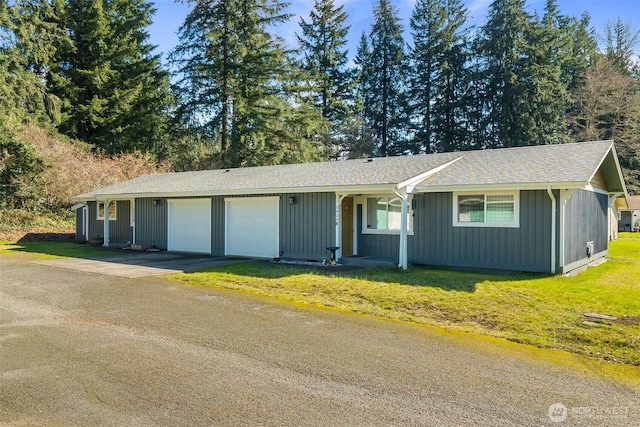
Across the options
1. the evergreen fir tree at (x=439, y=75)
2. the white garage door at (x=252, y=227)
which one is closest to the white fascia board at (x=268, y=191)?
the white garage door at (x=252, y=227)

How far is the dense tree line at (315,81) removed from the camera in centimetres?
2772

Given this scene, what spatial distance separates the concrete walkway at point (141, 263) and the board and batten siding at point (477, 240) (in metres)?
5.32

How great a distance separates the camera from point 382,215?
12.4m

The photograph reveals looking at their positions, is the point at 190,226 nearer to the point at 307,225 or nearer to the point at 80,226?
the point at 307,225

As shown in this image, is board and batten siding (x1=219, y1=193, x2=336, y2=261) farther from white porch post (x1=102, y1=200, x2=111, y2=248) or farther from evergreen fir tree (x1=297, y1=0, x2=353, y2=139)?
evergreen fir tree (x1=297, y1=0, x2=353, y2=139)

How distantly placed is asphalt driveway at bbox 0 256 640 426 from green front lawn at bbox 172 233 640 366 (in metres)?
0.67

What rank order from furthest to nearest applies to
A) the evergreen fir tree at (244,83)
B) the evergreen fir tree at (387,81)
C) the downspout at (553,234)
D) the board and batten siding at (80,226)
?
the evergreen fir tree at (387,81), the evergreen fir tree at (244,83), the board and batten siding at (80,226), the downspout at (553,234)

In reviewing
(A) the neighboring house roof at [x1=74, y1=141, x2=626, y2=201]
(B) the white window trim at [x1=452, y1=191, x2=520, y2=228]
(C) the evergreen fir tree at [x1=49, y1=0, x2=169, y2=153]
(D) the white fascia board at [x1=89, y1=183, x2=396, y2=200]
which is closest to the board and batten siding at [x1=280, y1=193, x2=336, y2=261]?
(D) the white fascia board at [x1=89, y1=183, x2=396, y2=200]

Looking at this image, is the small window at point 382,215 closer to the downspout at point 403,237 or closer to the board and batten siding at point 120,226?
the downspout at point 403,237

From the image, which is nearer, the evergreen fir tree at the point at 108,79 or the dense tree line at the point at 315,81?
the dense tree line at the point at 315,81

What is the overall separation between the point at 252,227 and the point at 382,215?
4139 millimetres

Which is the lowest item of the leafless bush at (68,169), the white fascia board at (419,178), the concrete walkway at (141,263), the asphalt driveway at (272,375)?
the asphalt driveway at (272,375)

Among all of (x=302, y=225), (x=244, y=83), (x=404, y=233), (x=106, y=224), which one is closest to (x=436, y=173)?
(x=404, y=233)

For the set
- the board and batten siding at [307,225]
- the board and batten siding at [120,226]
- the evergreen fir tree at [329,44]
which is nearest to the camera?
the board and batten siding at [307,225]
